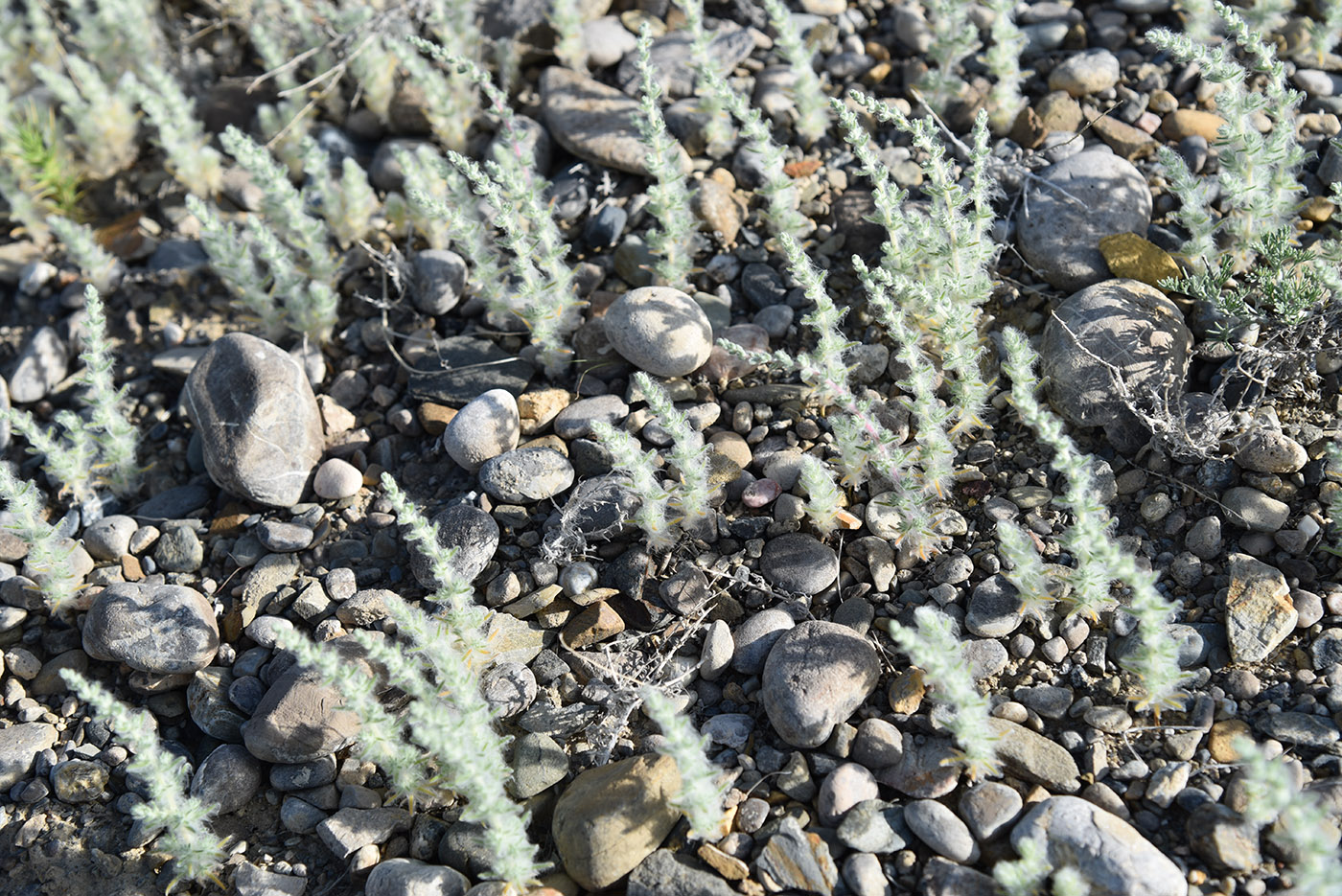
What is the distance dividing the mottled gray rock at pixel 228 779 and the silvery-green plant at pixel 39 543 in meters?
1.04

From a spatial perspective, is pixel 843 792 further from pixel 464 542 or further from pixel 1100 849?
pixel 464 542

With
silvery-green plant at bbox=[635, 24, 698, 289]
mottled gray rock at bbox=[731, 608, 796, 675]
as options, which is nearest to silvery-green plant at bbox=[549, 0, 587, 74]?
silvery-green plant at bbox=[635, 24, 698, 289]

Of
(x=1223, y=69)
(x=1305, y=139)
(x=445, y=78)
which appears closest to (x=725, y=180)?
(x=445, y=78)

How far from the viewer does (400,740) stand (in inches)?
141

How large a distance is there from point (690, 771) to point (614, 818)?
0.36 m

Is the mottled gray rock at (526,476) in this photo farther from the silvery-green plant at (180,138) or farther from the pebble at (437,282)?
the silvery-green plant at (180,138)

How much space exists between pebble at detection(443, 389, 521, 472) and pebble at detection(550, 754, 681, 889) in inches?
56.5

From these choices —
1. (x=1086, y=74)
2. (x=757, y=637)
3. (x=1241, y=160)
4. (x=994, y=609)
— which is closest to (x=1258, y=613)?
(x=994, y=609)

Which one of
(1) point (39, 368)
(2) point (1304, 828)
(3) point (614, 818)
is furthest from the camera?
(1) point (39, 368)

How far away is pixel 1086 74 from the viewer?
4895 millimetres

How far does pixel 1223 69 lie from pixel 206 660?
4.58 meters

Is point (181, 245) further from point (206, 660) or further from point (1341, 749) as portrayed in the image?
point (1341, 749)

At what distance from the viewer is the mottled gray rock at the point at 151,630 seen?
151 inches

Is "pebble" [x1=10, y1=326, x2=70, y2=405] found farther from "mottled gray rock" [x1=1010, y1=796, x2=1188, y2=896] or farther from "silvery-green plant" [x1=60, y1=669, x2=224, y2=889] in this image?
"mottled gray rock" [x1=1010, y1=796, x2=1188, y2=896]
